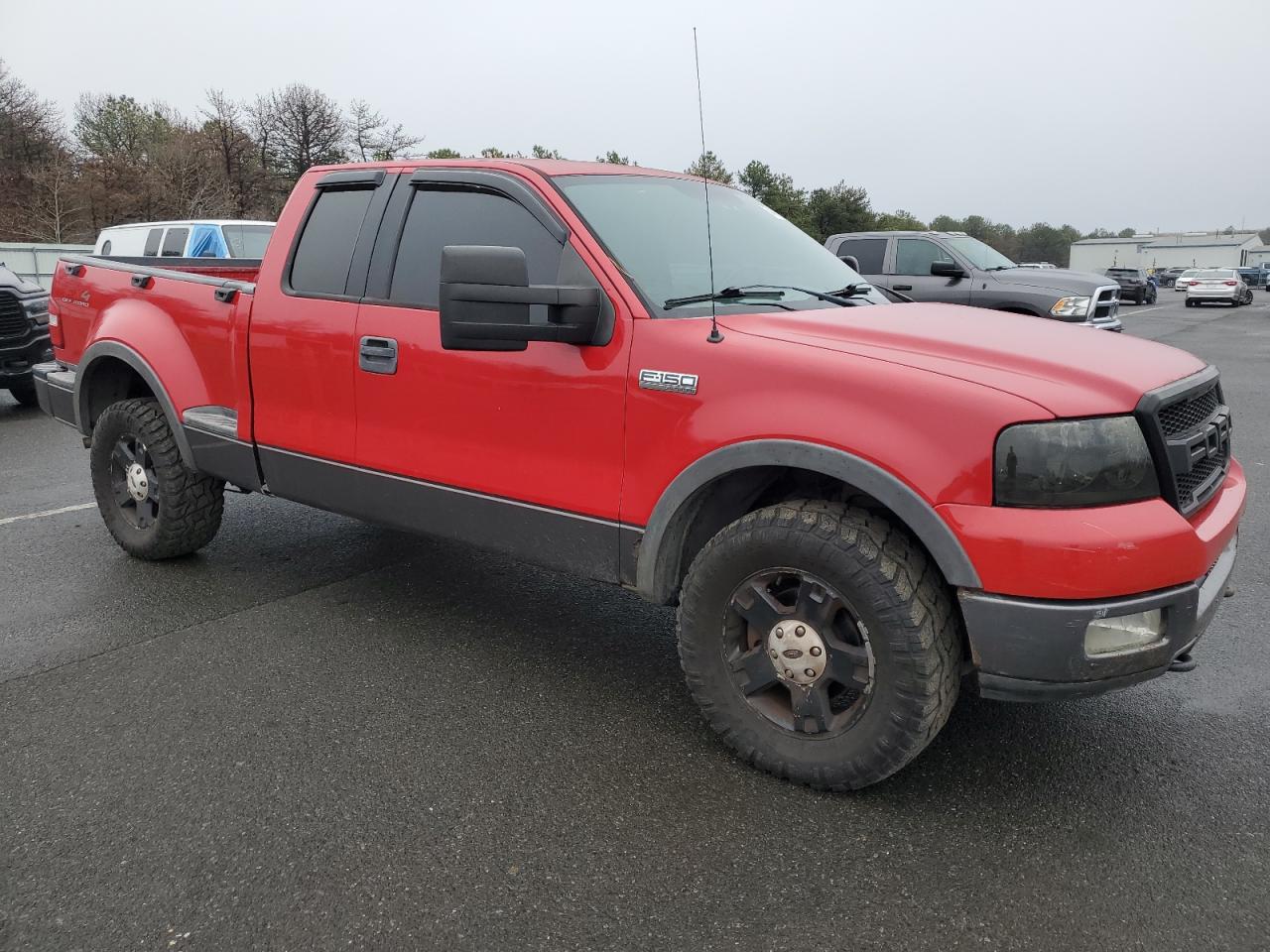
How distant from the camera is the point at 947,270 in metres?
12.6

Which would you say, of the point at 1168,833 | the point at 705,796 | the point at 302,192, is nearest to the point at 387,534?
the point at 302,192

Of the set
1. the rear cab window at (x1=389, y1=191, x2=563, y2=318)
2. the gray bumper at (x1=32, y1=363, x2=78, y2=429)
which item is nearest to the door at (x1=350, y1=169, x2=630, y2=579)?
the rear cab window at (x1=389, y1=191, x2=563, y2=318)

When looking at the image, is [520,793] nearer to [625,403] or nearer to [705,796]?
[705,796]

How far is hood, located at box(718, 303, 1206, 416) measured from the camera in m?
2.63

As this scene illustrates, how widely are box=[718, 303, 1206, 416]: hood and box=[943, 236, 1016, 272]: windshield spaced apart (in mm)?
10156

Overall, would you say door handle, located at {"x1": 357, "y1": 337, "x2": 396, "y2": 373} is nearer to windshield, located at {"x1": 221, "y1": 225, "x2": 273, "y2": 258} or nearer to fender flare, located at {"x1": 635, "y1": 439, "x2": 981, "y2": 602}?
fender flare, located at {"x1": 635, "y1": 439, "x2": 981, "y2": 602}

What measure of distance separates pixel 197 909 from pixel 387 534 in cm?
330

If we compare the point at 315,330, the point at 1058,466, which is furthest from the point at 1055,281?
the point at 1058,466

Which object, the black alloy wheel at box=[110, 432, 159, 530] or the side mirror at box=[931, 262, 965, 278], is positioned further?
the side mirror at box=[931, 262, 965, 278]

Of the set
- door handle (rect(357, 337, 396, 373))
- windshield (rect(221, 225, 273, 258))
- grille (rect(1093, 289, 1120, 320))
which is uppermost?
windshield (rect(221, 225, 273, 258))

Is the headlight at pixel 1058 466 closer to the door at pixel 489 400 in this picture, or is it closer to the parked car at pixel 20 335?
the door at pixel 489 400

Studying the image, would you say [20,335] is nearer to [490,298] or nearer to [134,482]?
[134,482]

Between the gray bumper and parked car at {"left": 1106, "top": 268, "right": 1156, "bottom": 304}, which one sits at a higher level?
the gray bumper

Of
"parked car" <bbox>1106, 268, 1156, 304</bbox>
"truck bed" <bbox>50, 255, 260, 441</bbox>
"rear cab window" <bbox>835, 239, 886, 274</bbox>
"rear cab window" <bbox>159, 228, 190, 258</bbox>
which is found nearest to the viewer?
"truck bed" <bbox>50, 255, 260, 441</bbox>
